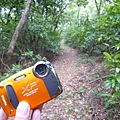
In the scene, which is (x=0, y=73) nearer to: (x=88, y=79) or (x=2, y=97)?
(x=88, y=79)

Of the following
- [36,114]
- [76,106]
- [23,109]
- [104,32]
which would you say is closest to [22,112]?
[23,109]

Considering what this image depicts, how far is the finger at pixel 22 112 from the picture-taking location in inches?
35.7

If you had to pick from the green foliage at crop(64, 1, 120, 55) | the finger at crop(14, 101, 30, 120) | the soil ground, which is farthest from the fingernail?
the green foliage at crop(64, 1, 120, 55)

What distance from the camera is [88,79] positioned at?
378cm

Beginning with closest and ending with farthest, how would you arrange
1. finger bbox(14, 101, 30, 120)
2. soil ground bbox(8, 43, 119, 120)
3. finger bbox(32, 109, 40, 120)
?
finger bbox(14, 101, 30, 120) → finger bbox(32, 109, 40, 120) → soil ground bbox(8, 43, 119, 120)

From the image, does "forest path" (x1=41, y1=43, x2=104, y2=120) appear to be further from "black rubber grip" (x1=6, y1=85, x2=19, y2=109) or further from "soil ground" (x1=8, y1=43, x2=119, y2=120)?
"black rubber grip" (x1=6, y1=85, x2=19, y2=109)

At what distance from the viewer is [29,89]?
0.95m

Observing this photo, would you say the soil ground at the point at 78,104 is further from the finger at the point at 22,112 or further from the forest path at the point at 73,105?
the finger at the point at 22,112

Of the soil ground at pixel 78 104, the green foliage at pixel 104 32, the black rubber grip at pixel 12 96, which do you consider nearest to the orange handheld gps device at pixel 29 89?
the black rubber grip at pixel 12 96

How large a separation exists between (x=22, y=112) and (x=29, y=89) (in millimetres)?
129

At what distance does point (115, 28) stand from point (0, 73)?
2.95 m

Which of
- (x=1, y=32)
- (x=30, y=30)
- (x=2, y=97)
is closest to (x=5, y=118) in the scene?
(x=2, y=97)

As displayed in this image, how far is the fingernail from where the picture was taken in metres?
0.91

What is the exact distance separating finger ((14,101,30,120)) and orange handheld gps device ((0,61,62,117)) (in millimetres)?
38
